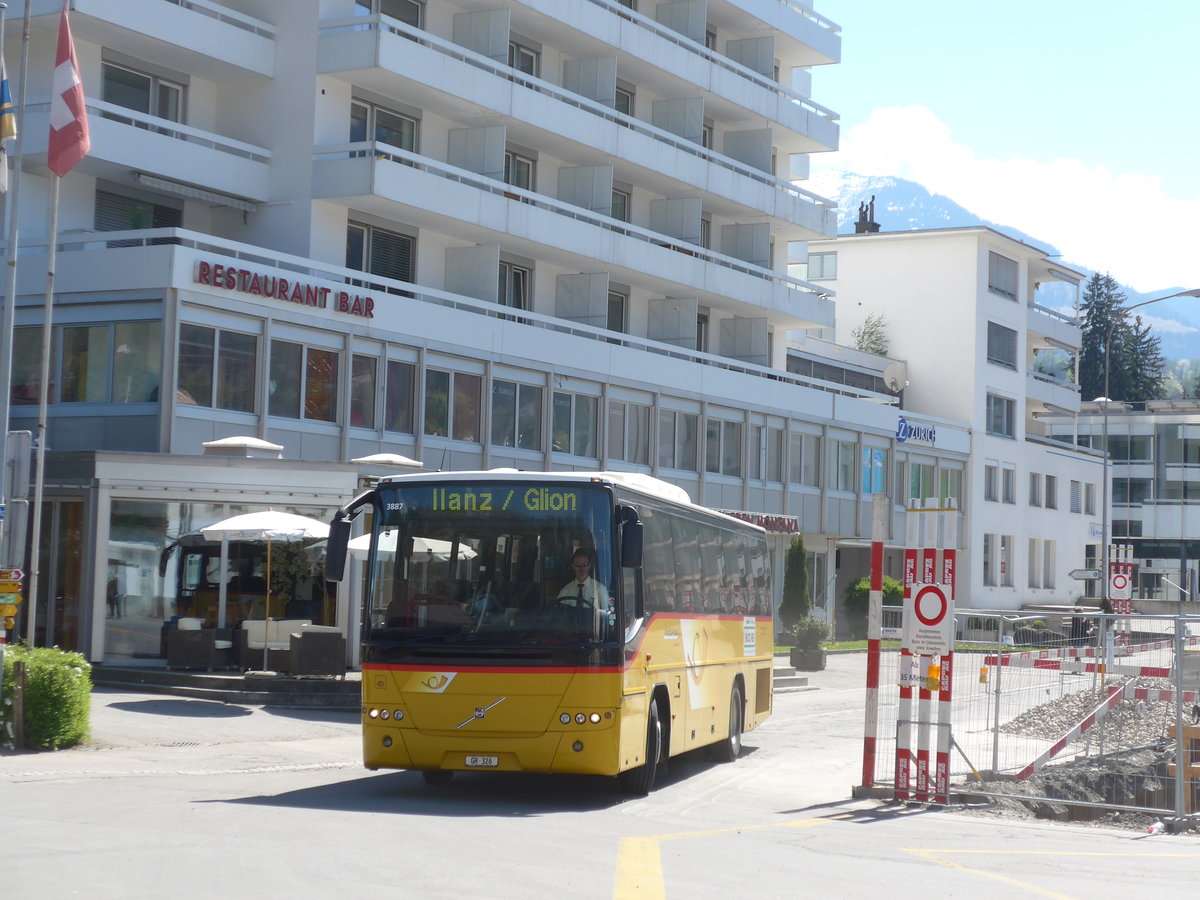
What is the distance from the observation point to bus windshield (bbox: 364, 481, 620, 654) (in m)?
14.2

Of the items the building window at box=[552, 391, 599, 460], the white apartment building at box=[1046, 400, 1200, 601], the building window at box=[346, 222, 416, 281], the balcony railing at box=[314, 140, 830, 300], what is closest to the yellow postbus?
the balcony railing at box=[314, 140, 830, 300]

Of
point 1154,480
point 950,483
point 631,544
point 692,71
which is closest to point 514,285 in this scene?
point 692,71

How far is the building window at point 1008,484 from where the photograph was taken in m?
66.5

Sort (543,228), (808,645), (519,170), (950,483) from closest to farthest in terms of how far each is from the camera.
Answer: (808,645), (543,228), (519,170), (950,483)

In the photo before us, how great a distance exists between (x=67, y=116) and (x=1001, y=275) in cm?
5253

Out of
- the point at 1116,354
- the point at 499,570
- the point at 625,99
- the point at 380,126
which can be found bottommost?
the point at 499,570

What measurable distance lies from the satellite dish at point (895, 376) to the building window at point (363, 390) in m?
35.9

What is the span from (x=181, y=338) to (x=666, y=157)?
20.3 meters

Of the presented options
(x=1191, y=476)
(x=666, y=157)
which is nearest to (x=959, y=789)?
(x=666, y=157)

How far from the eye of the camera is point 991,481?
65.5 meters

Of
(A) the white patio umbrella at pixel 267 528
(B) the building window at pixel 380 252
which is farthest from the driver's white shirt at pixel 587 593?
(B) the building window at pixel 380 252

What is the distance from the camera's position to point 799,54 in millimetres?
53625

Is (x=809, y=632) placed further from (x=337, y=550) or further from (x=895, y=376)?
(x=895, y=376)

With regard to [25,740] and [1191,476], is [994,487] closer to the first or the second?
[1191,476]
